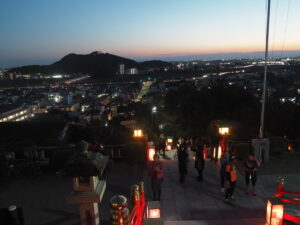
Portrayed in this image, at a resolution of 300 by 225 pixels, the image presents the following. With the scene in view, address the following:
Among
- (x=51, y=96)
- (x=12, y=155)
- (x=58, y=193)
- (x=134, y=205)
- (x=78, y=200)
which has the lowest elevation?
(x=51, y=96)

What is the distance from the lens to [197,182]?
7.91m

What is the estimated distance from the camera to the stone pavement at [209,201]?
19.4ft

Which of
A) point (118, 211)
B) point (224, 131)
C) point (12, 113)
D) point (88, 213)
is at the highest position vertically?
point (118, 211)

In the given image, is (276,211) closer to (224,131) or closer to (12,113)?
(224,131)

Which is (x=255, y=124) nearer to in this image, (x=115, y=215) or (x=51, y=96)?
(x=115, y=215)

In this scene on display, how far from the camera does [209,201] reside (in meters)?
6.71

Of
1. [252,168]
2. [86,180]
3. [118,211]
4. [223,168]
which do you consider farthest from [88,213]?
[252,168]

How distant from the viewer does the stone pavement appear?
19.4 ft

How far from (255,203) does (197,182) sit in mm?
1932

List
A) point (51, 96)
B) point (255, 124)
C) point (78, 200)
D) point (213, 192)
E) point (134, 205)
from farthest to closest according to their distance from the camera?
1. point (51, 96)
2. point (255, 124)
3. point (213, 192)
4. point (134, 205)
5. point (78, 200)

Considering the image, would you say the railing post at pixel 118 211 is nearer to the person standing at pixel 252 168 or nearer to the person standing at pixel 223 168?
the person standing at pixel 223 168

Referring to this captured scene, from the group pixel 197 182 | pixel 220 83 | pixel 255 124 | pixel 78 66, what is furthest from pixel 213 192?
pixel 78 66

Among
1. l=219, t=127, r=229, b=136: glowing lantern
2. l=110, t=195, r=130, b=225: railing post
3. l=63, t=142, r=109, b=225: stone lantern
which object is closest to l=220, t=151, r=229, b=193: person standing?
l=219, t=127, r=229, b=136: glowing lantern

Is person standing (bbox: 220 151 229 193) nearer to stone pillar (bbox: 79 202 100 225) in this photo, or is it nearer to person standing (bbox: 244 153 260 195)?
person standing (bbox: 244 153 260 195)
